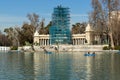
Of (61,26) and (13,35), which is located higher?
(61,26)

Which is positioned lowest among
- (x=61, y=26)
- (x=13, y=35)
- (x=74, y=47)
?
(x=74, y=47)

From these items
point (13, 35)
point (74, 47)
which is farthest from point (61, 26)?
point (13, 35)

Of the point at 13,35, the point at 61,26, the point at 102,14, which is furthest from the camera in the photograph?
the point at 13,35

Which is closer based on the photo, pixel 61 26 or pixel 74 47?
pixel 74 47

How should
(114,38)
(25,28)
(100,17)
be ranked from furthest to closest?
(25,28)
(114,38)
(100,17)

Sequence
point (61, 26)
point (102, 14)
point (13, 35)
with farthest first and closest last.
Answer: point (13, 35) → point (61, 26) → point (102, 14)

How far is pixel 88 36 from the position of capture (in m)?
115

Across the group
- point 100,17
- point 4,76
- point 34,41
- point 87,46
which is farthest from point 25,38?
point 4,76

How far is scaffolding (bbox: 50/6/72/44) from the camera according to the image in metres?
115

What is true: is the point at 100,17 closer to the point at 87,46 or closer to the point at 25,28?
the point at 87,46

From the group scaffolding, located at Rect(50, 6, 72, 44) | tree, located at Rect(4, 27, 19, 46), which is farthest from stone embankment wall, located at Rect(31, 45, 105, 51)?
tree, located at Rect(4, 27, 19, 46)

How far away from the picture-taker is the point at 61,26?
380 feet

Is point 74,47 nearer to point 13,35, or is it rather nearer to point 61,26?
point 61,26

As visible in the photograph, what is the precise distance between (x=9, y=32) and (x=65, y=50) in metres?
35.3
